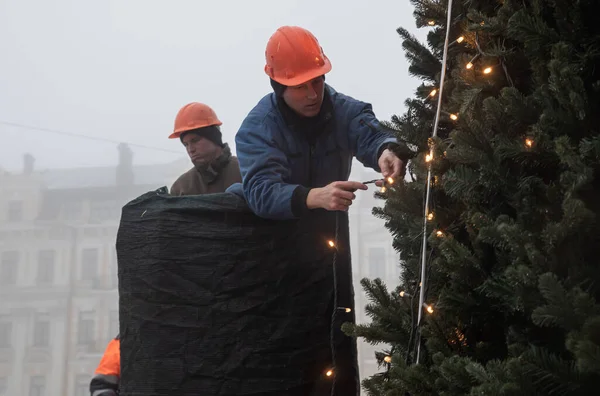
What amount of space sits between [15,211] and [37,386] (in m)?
4.84

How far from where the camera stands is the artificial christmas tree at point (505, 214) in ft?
3.44

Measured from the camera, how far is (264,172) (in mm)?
2102

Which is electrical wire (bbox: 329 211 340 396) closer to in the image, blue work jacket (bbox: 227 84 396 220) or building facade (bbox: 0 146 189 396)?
blue work jacket (bbox: 227 84 396 220)

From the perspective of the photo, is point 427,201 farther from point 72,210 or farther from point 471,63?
point 72,210

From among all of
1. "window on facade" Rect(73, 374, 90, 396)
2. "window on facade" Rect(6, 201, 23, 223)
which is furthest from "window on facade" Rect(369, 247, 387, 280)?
→ "window on facade" Rect(6, 201, 23, 223)

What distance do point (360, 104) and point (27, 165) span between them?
65.1 ft

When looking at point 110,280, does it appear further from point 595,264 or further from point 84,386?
point 595,264

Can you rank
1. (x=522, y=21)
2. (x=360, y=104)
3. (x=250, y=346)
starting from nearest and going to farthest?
(x=522, y=21), (x=250, y=346), (x=360, y=104)

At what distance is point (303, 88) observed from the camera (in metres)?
2.23

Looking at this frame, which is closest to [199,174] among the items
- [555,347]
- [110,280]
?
[555,347]

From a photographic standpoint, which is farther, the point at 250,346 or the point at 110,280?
the point at 110,280

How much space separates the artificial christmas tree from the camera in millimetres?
1050

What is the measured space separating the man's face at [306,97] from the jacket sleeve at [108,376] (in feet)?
5.53

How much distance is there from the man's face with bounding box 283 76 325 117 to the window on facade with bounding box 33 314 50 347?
1817 cm
